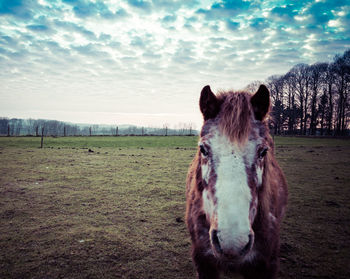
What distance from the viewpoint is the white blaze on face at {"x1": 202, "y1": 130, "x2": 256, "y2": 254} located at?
62.6 inches

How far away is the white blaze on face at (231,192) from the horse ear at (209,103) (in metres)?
0.35

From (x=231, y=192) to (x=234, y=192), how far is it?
0.09ft

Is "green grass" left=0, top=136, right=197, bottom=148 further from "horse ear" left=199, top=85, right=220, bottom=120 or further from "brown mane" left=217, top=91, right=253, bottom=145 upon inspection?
"brown mane" left=217, top=91, right=253, bottom=145

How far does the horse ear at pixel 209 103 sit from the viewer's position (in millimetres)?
2330

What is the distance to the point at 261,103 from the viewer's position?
2330mm

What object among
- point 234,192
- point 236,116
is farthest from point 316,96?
point 234,192

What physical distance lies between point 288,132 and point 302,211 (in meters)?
51.0

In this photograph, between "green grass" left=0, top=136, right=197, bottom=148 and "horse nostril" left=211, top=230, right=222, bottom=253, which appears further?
"green grass" left=0, top=136, right=197, bottom=148

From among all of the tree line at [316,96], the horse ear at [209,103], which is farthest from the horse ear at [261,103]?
the tree line at [316,96]

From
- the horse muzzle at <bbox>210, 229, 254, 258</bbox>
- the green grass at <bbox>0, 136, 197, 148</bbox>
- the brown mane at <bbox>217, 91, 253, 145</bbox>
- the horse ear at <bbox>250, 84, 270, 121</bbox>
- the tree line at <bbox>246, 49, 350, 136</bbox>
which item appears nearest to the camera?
the horse muzzle at <bbox>210, 229, 254, 258</bbox>

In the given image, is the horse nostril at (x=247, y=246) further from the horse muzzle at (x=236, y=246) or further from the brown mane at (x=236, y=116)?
the brown mane at (x=236, y=116)

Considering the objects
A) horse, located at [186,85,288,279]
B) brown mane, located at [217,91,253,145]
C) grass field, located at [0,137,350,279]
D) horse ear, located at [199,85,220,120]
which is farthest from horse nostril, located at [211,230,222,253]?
grass field, located at [0,137,350,279]

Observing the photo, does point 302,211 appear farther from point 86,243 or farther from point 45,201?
point 45,201

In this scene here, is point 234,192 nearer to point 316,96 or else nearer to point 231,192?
point 231,192
